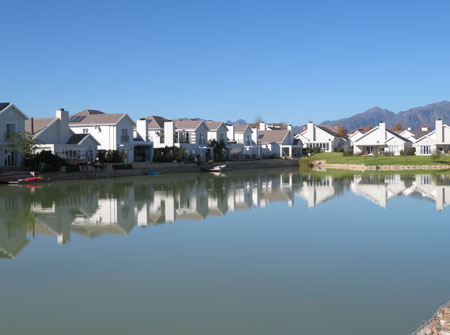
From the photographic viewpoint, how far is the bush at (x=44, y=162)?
30734mm

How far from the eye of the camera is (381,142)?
193 ft

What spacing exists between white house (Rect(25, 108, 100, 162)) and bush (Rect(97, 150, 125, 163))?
55 centimetres

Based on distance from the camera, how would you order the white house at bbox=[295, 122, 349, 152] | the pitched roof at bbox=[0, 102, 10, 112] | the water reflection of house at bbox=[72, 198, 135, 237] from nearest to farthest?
the water reflection of house at bbox=[72, 198, 135, 237] < the pitched roof at bbox=[0, 102, 10, 112] < the white house at bbox=[295, 122, 349, 152]

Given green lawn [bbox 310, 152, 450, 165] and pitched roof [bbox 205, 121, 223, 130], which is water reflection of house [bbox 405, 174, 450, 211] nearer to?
green lawn [bbox 310, 152, 450, 165]

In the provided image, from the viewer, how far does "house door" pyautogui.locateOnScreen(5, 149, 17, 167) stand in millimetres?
31953

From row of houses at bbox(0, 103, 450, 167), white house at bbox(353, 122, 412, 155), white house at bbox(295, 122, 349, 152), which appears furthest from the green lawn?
white house at bbox(295, 122, 349, 152)

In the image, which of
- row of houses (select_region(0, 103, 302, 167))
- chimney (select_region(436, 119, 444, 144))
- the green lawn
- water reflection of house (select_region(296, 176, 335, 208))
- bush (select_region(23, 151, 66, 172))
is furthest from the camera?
chimney (select_region(436, 119, 444, 144))

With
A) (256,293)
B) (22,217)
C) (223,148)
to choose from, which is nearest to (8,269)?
(256,293)

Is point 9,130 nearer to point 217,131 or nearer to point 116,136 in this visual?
point 116,136

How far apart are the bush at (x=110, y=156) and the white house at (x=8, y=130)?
20.8 feet

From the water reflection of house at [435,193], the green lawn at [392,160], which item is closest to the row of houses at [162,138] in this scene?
the green lawn at [392,160]

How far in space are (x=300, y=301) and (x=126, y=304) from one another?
2363mm

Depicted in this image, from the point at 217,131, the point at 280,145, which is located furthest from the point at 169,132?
the point at 280,145

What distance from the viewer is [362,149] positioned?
60.5 m
